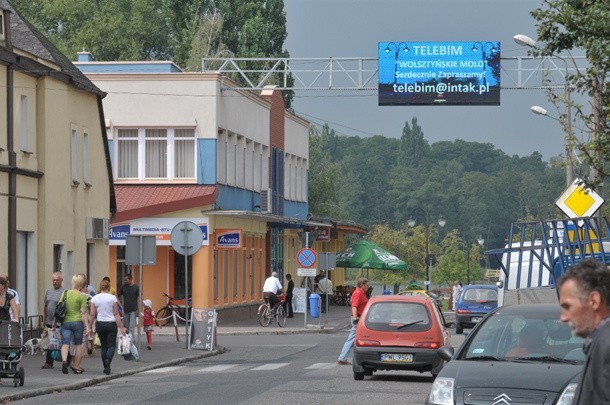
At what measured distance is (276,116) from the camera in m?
65.9

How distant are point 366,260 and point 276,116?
449 inches

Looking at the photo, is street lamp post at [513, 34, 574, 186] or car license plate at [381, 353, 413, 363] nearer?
street lamp post at [513, 34, 574, 186]

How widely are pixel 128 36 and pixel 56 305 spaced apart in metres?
69.7

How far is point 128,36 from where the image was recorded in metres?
94.9

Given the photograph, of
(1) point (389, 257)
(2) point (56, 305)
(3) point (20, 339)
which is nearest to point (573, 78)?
(3) point (20, 339)

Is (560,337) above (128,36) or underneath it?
underneath

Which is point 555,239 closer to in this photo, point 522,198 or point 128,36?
point 128,36

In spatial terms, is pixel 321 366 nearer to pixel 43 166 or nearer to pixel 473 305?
pixel 43 166

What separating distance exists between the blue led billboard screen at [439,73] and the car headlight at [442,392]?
34.3m

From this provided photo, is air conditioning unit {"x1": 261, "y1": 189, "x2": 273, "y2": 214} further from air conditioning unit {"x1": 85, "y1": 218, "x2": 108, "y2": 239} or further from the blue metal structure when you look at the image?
the blue metal structure

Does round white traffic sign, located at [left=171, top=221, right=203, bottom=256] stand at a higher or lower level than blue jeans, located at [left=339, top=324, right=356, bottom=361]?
higher

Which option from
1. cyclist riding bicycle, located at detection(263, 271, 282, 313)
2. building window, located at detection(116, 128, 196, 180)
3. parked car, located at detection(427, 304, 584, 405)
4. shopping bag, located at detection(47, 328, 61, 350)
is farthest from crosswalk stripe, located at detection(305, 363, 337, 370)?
building window, located at detection(116, 128, 196, 180)

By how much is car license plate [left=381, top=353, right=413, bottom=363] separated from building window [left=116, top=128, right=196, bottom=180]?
96.9 feet

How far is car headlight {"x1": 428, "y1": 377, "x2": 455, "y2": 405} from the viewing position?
13.4 meters
